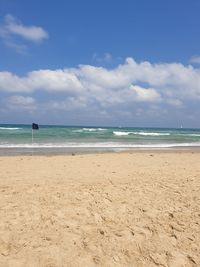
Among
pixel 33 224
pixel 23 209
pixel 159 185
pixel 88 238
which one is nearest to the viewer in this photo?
pixel 88 238

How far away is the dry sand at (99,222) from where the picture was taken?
3.78 m

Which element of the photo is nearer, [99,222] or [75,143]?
[99,222]

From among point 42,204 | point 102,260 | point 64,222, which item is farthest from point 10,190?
point 102,260

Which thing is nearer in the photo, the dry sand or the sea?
the dry sand

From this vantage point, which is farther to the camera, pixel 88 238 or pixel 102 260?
pixel 88 238

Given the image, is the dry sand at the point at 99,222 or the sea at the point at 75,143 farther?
the sea at the point at 75,143

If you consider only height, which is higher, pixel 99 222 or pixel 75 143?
pixel 75 143

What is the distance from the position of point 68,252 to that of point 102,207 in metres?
1.58

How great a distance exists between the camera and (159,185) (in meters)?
6.95

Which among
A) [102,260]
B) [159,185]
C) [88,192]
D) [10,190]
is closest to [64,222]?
[102,260]

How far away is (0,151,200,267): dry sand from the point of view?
149 inches

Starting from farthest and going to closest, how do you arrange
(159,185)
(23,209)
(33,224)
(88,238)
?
1. (159,185)
2. (23,209)
3. (33,224)
4. (88,238)

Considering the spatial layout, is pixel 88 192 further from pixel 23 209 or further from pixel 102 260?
pixel 102 260

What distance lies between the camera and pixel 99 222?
4.70 meters
